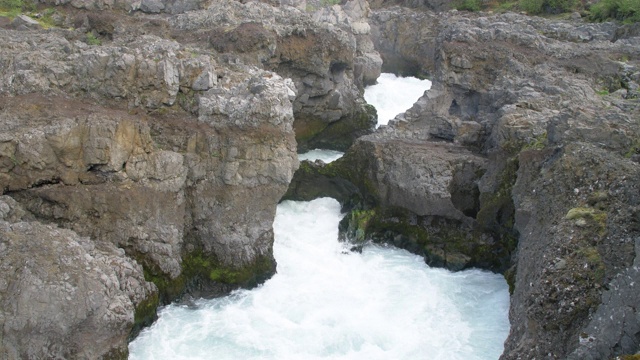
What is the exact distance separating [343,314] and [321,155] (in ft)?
47.1

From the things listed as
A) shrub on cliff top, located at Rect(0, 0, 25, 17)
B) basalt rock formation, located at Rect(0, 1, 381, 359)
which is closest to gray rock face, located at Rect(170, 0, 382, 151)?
basalt rock formation, located at Rect(0, 1, 381, 359)

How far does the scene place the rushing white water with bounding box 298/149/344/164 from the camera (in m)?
32.0

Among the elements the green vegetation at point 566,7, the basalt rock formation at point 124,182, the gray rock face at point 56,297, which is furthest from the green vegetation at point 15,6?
the green vegetation at point 566,7

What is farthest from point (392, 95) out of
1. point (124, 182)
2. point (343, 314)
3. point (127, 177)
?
point (124, 182)

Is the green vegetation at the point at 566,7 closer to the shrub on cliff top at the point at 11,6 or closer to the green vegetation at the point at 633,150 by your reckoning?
the green vegetation at the point at 633,150

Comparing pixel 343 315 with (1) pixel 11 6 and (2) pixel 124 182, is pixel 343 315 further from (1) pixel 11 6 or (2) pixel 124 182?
(1) pixel 11 6

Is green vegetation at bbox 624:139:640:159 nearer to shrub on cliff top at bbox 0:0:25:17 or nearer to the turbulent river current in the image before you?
the turbulent river current

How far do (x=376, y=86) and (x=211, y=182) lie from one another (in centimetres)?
2330

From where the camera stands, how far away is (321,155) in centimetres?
3262

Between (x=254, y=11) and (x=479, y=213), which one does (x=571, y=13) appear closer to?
(x=254, y=11)

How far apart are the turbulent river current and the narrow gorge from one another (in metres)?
0.76

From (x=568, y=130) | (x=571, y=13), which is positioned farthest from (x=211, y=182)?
(x=571, y=13)

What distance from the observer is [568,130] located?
1925 centimetres

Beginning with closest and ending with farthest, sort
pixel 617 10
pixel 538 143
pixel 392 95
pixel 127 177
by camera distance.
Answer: pixel 127 177 < pixel 538 143 < pixel 392 95 < pixel 617 10
